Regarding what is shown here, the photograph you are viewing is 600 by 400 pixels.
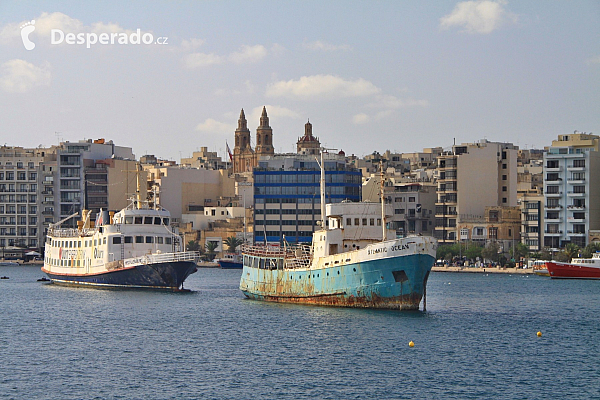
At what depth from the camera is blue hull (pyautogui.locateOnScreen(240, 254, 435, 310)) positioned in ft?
213

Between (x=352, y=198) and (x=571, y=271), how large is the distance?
44348 millimetres

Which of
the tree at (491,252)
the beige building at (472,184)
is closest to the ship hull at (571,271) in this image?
the tree at (491,252)

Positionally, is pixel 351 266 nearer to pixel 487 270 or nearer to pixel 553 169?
pixel 487 270

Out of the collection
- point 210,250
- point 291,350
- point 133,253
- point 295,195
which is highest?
point 295,195

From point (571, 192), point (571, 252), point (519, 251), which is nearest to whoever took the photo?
point (571, 252)

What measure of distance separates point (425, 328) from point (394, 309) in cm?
531

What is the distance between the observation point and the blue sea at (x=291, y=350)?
4456 centimetres

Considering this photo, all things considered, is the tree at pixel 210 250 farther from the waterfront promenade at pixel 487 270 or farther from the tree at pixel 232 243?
the waterfront promenade at pixel 487 270

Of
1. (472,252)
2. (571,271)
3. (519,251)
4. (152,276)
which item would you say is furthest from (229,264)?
(152,276)

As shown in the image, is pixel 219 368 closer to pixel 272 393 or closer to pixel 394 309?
pixel 272 393

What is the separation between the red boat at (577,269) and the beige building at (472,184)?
111 ft

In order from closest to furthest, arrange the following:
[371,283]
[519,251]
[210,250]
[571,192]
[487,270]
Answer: [371,283] → [571,192] → [487,270] → [519,251] → [210,250]

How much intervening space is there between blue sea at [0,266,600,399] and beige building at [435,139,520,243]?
238ft

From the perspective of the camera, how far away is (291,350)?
178 feet
